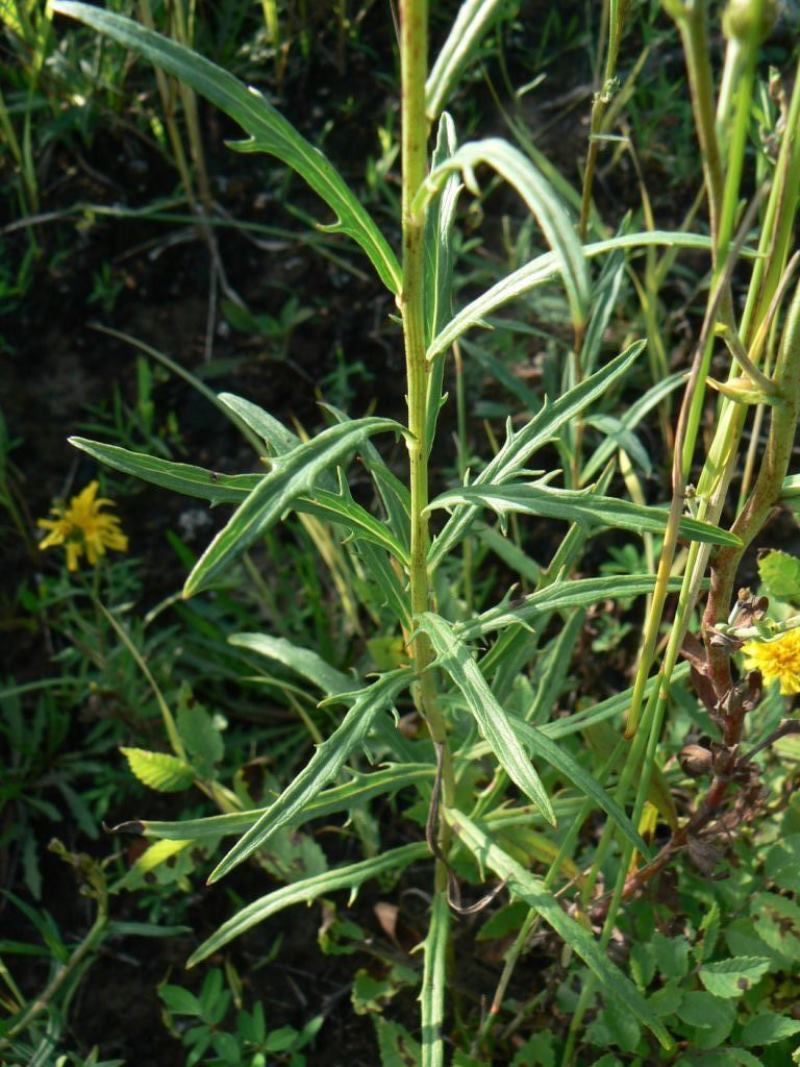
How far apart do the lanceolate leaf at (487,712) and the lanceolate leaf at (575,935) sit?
191 mm

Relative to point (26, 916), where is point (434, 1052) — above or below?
above

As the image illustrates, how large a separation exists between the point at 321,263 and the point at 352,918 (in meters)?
1.33

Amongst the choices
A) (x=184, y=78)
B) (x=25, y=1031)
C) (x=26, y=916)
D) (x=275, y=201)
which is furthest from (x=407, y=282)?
(x=275, y=201)

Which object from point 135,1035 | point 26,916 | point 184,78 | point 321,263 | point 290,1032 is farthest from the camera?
point 321,263

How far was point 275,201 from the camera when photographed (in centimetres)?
235

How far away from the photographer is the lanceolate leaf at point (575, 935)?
115 cm

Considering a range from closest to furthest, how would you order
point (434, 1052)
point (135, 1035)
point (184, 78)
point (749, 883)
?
point (184, 78) → point (434, 1052) → point (749, 883) → point (135, 1035)

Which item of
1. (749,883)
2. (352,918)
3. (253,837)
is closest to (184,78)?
(253,837)

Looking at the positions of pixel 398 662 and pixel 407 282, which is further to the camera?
pixel 398 662

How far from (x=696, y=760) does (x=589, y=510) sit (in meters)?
0.42

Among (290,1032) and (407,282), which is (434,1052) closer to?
(290,1032)

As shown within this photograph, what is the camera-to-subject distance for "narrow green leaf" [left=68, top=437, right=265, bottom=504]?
1040 mm

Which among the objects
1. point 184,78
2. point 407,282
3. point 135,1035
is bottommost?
point 135,1035

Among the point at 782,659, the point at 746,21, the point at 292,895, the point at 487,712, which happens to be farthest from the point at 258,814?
the point at 746,21
